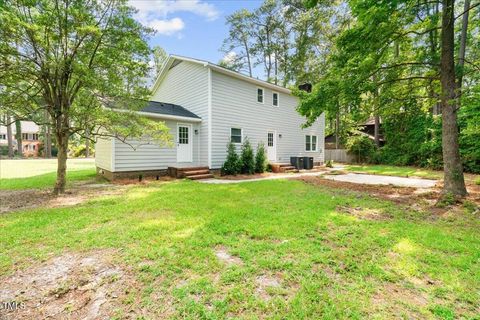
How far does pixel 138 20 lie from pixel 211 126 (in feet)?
17.0

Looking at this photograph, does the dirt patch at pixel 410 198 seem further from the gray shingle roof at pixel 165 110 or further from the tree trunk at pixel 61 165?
the tree trunk at pixel 61 165

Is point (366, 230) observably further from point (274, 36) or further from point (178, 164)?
point (274, 36)

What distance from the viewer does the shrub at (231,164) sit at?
11578 millimetres

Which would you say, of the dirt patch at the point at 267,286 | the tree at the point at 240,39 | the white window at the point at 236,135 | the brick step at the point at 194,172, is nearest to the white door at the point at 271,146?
the white window at the point at 236,135

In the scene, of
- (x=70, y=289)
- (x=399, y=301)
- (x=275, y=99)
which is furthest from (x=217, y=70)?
(x=399, y=301)

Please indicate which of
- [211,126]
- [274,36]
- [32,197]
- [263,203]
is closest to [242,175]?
[211,126]

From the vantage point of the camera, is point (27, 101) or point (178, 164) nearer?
point (27, 101)

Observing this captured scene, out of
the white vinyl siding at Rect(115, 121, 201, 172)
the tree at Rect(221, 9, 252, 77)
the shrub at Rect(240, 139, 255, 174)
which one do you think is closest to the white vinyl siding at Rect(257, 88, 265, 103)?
the shrub at Rect(240, 139, 255, 174)

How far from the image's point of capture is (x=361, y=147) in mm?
19531

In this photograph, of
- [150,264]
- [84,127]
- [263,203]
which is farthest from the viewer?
[84,127]

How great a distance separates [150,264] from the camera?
9.66 ft

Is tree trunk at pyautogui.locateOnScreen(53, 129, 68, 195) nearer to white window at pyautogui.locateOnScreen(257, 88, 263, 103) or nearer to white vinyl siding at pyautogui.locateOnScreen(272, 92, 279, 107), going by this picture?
white window at pyautogui.locateOnScreen(257, 88, 263, 103)

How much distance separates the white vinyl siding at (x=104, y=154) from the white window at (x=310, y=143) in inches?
494

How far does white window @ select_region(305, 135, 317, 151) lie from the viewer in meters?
17.2
